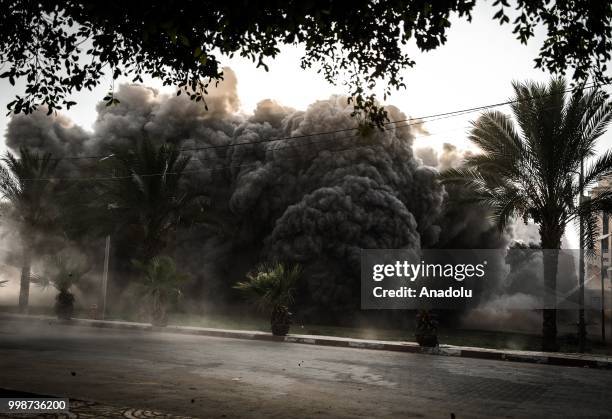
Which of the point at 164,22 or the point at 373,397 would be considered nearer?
the point at 164,22

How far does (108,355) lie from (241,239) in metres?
23.6

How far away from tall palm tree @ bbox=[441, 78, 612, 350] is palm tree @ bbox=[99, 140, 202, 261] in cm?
1314

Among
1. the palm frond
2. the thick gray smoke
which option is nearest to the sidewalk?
the palm frond

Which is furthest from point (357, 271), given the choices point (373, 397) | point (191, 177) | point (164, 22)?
point (164, 22)

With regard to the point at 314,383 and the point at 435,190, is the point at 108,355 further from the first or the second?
the point at 435,190

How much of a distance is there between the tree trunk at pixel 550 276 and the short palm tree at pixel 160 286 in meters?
12.0

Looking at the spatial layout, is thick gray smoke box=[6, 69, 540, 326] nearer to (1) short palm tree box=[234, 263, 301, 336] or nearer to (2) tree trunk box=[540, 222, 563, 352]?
(1) short palm tree box=[234, 263, 301, 336]

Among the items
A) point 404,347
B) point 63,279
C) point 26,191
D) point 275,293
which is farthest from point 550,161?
point 26,191

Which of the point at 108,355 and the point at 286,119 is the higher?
the point at 286,119

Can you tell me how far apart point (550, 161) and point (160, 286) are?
43.9 feet

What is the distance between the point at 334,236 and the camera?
2934 cm

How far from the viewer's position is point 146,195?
2320 cm

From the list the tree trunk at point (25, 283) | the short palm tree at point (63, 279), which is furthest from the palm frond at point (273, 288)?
the tree trunk at point (25, 283)

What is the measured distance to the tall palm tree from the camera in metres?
16.0
